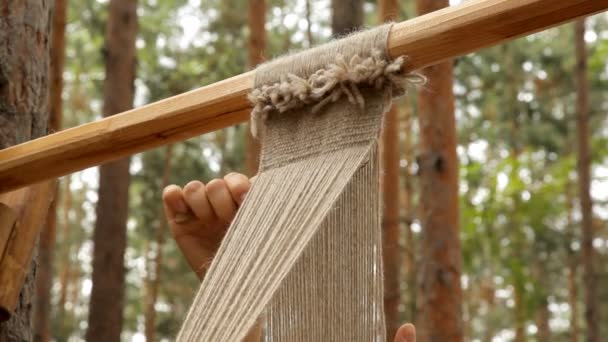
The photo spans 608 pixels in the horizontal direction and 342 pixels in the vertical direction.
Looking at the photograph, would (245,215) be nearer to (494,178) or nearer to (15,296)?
(15,296)

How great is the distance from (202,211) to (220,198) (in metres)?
0.04

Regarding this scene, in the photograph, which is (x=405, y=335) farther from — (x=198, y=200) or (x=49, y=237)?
(x=49, y=237)

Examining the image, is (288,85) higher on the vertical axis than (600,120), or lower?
lower

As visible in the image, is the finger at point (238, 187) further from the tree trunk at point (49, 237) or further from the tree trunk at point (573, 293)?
the tree trunk at point (573, 293)

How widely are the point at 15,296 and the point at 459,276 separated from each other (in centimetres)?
416

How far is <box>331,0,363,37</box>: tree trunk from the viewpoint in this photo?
6.04 metres

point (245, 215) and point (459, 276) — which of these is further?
point (459, 276)

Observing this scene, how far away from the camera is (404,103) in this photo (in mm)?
13859

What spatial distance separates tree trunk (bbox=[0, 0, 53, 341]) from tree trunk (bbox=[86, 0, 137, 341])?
488 cm

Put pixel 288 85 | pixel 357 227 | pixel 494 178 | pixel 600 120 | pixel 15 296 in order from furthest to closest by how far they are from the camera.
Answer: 1. pixel 600 120
2. pixel 494 178
3. pixel 15 296
4. pixel 288 85
5. pixel 357 227

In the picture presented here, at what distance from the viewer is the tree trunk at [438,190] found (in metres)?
5.61

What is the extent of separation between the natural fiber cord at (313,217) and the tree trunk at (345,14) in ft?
15.5

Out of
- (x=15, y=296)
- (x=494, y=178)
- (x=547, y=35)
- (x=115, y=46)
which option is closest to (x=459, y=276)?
(x=115, y=46)

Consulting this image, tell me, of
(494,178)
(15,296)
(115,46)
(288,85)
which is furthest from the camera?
(494,178)
